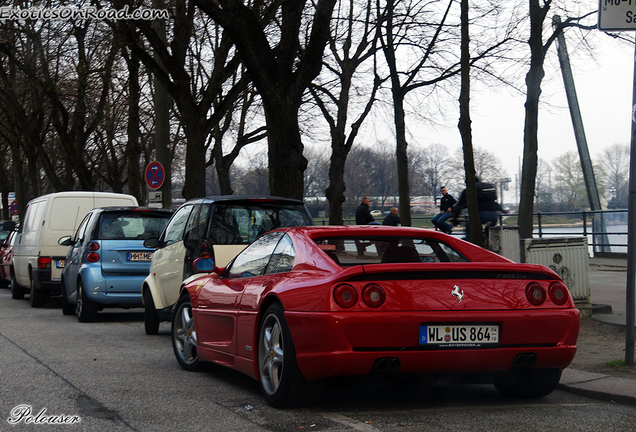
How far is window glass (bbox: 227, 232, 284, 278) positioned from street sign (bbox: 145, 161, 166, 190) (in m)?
13.7

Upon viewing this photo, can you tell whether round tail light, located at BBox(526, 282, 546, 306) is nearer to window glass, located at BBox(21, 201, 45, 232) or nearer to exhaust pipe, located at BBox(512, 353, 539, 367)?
exhaust pipe, located at BBox(512, 353, 539, 367)

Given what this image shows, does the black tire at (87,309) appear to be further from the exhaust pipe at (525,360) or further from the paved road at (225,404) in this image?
the exhaust pipe at (525,360)

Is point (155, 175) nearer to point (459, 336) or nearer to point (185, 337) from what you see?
point (185, 337)

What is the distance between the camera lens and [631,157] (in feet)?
23.1

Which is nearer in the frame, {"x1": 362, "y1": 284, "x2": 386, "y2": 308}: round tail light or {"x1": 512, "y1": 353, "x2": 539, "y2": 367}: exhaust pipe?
{"x1": 362, "y1": 284, "x2": 386, "y2": 308}: round tail light

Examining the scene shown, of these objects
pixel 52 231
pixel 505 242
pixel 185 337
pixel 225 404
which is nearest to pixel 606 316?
pixel 505 242

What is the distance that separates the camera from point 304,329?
17.0 feet

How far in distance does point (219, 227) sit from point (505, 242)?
14.5ft

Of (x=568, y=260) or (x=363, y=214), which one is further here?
(x=363, y=214)

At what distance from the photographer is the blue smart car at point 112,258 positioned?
1218cm

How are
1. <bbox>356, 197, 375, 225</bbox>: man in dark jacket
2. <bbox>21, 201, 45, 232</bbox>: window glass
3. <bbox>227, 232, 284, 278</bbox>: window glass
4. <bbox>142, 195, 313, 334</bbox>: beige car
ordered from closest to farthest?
<bbox>227, 232, 284, 278</bbox>: window glass < <bbox>142, 195, 313, 334</bbox>: beige car < <bbox>21, 201, 45, 232</bbox>: window glass < <bbox>356, 197, 375, 225</bbox>: man in dark jacket

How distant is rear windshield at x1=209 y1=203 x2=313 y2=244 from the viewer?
9.50m

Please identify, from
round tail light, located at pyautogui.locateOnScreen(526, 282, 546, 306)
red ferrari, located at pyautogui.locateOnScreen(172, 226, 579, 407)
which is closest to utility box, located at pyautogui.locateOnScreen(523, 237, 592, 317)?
red ferrari, located at pyautogui.locateOnScreen(172, 226, 579, 407)

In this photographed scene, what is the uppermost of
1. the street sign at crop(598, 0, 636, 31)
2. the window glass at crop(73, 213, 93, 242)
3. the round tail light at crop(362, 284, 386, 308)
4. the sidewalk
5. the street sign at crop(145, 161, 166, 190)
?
the street sign at crop(598, 0, 636, 31)
